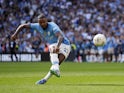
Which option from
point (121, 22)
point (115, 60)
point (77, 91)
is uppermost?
point (77, 91)

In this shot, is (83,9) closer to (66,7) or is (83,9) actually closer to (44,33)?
(66,7)

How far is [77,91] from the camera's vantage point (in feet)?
42.4

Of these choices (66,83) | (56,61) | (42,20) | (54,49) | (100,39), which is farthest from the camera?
(100,39)

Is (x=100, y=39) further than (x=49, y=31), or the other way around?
(x=100, y=39)

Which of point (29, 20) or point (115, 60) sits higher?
point (29, 20)

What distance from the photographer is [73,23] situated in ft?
138

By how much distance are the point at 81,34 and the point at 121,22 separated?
3.76 meters

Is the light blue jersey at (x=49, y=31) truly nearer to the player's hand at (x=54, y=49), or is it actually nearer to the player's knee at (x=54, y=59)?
the player's hand at (x=54, y=49)

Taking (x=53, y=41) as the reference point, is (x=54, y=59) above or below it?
below

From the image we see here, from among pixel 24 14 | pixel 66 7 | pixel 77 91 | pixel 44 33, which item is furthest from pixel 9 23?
pixel 77 91

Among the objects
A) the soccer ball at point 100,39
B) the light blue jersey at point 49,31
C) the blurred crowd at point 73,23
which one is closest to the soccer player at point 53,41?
the light blue jersey at point 49,31

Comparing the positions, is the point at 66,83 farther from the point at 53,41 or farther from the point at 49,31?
the point at 49,31

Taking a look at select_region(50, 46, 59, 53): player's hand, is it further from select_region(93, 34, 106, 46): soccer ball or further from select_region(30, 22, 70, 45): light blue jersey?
select_region(93, 34, 106, 46): soccer ball

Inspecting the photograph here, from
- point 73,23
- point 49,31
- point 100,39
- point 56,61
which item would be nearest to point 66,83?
point 56,61
